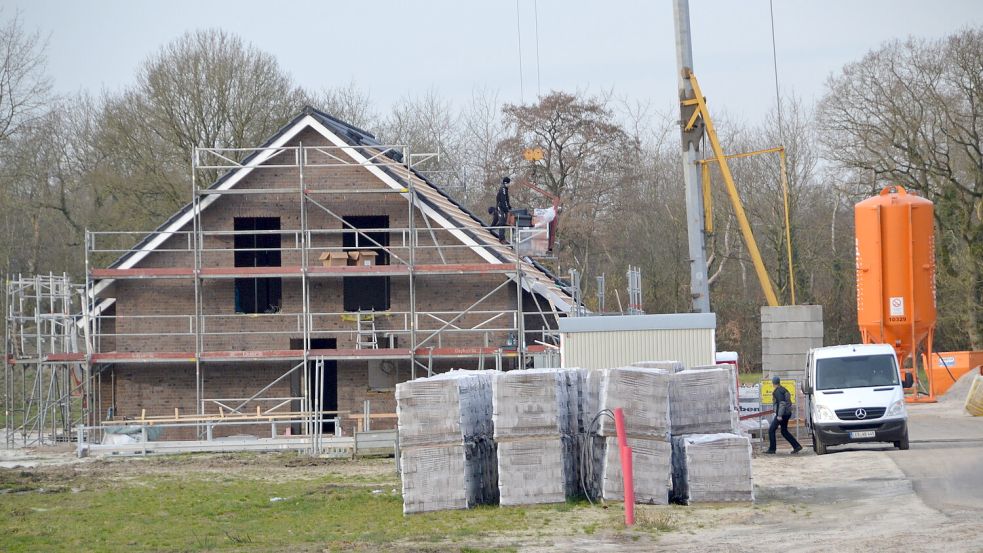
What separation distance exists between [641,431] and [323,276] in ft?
51.7

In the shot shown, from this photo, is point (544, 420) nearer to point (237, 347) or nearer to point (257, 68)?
point (237, 347)

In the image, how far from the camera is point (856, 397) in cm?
2208

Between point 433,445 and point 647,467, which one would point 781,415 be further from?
point 433,445

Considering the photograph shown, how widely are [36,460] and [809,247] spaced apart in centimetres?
3424

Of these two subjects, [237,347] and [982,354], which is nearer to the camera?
[237,347]

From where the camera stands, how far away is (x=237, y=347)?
30156mm

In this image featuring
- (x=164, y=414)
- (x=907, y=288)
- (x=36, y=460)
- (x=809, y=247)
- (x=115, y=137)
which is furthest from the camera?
(x=809, y=247)

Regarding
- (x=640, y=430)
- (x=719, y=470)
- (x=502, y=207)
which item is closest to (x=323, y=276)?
(x=502, y=207)

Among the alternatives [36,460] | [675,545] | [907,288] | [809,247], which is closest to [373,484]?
[675,545]

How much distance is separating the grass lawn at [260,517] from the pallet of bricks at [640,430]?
331mm

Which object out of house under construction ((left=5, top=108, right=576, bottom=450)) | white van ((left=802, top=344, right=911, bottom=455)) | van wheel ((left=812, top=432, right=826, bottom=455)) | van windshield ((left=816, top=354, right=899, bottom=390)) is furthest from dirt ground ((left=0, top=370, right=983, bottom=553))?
house under construction ((left=5, top=108, right=576, bottom=450))

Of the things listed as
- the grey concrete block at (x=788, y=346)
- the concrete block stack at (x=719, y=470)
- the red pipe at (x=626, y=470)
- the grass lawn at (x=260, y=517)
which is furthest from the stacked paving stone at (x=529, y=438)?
the grey concrete block at (x=788, y=346)

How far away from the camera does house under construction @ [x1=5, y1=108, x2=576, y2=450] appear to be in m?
29.2

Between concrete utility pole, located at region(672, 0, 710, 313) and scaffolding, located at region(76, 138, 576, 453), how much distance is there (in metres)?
3.43
